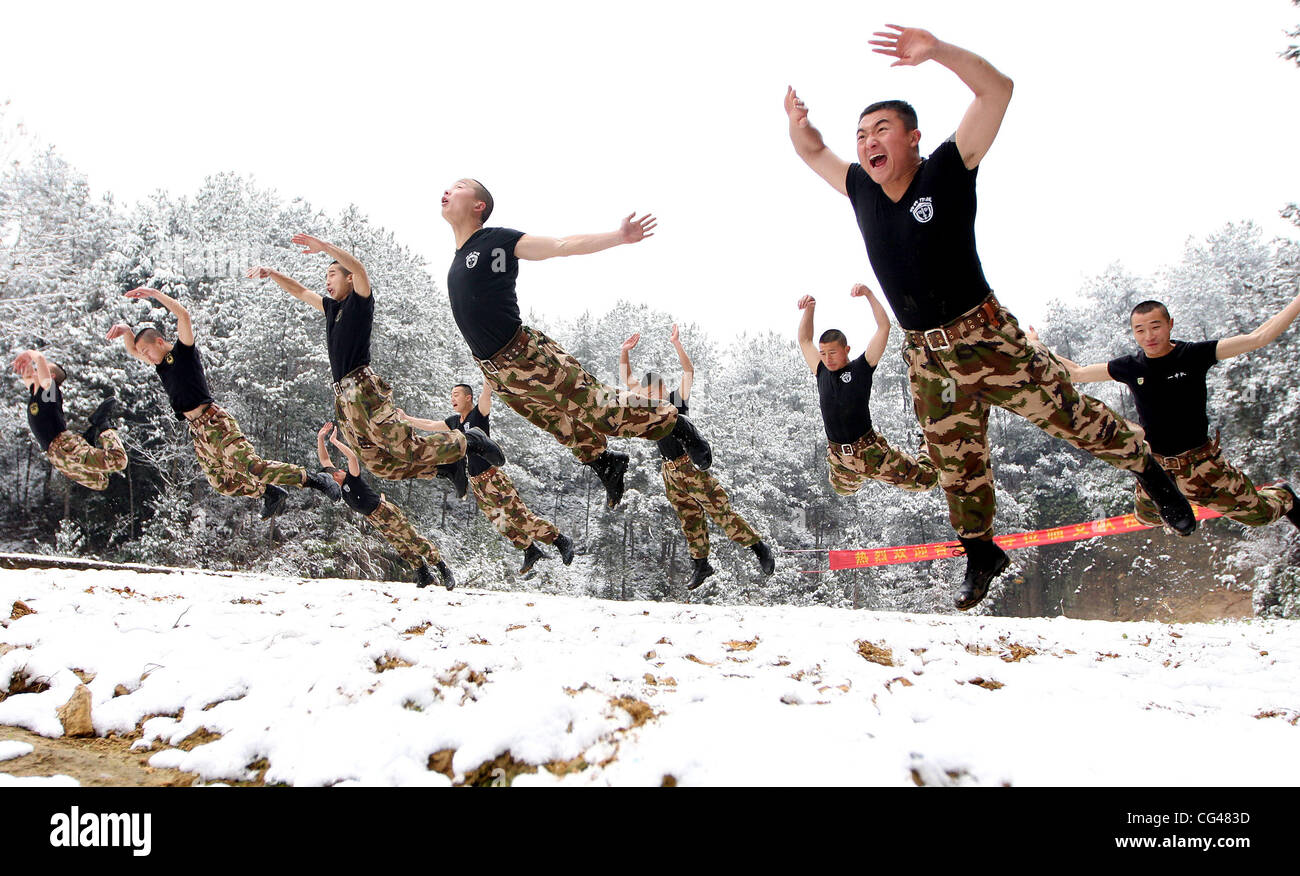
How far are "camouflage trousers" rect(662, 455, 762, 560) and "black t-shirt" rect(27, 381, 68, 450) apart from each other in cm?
738

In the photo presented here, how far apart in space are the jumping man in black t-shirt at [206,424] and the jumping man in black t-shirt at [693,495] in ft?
12.5

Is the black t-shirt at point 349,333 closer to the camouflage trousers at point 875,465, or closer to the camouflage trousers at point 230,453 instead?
the camouflage trousers at point 230,453

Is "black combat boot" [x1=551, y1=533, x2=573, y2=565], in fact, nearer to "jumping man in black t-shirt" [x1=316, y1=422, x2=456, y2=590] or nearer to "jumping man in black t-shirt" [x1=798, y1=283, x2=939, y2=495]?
"jumping man in black t-shirt" [x1=316, y1=422, x2=456, y2=590]

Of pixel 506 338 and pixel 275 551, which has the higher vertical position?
pixel 506 338

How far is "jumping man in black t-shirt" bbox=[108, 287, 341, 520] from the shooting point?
694 cm

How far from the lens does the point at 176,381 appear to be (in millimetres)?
7016

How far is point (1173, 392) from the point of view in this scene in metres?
4.79

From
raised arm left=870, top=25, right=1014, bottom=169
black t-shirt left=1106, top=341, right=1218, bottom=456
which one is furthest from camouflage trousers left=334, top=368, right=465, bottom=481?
black t-shirt left=1106, top=341, right=1218, bottom=456

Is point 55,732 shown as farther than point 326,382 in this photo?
No

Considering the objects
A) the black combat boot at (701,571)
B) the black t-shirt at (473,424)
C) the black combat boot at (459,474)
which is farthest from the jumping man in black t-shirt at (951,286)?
the black t-shirt at (473,424)
